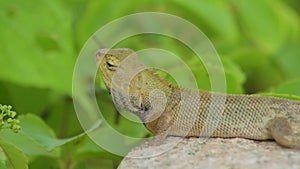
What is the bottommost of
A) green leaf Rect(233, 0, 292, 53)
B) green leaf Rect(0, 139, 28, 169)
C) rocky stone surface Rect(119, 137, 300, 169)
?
rocky stone surface Rect(119, 137, 300, 169)

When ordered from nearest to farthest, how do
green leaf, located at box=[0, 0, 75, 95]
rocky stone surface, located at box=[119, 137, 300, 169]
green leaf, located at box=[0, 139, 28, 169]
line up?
1. rocky stone surface, located at box=[119, 137, 300, 169]
2. green leaf, located at box=[0, 139, 28, 169]
3. green leaf, located at box=[0, 0, 75, 95]

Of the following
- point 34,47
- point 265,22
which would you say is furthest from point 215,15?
point 34,47

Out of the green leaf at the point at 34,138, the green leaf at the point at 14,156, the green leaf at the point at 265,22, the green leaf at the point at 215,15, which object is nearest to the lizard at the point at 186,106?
the green leaf at the point at 34,138

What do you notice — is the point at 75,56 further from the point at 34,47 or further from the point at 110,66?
the point at 110,66

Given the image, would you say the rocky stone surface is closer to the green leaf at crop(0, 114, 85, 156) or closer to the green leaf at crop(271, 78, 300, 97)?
the green leaf at crop(0, 114, 85, 156)

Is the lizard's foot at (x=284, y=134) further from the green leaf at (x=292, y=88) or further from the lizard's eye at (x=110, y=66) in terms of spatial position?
the lizard's eye at (x=110, y=66)

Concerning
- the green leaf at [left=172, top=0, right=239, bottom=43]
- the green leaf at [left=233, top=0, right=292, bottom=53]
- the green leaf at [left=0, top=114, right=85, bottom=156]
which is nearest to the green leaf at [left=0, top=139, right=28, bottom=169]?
the green leaf at [left=0, top=114, right=85, bottom=156]
